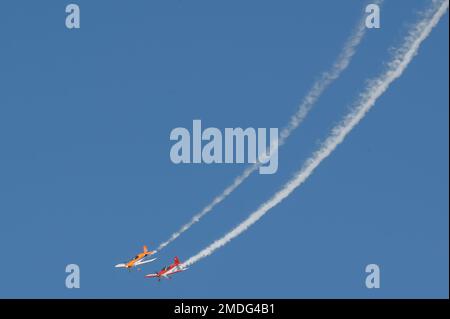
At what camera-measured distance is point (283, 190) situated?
57.2m

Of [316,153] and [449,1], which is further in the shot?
[316,153]

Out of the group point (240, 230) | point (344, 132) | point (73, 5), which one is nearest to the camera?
point (344, 132)

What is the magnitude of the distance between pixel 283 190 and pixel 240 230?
3.02 m

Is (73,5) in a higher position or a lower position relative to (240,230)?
higher

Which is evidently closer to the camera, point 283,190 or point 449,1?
point 449,1
